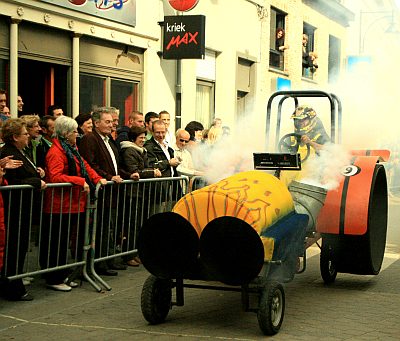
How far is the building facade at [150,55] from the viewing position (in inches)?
472

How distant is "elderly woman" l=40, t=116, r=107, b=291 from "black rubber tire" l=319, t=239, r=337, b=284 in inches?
92.2

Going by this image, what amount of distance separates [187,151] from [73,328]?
4628mm

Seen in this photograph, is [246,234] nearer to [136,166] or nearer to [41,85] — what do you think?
[136,166]

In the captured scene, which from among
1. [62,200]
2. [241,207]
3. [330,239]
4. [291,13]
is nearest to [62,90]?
[62,200]

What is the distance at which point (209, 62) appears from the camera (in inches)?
703

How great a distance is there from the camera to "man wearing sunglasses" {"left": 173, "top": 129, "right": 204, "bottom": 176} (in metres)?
10.3

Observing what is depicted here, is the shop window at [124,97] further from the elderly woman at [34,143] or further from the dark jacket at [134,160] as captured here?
the elderly woman at [34,143]

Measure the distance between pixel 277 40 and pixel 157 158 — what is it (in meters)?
13.1

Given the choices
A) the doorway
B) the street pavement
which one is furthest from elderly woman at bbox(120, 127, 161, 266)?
the doorway

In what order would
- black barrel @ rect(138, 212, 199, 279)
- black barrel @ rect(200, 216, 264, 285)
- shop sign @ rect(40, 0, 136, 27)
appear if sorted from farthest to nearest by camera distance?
1. shop sign @ rect(40, 0, 136, 27)
2. black barrel @ rect(138, 212, 199, 279)
3. black barrel @ rect(200, 216, 264, 285)

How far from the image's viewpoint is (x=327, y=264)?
Answer: 27.6ft

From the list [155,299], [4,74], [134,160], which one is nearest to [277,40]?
[4,74]

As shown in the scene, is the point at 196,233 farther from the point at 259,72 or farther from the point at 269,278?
the point at 259,72

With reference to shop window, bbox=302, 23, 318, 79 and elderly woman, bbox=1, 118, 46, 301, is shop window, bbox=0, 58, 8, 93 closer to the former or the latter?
elderly woman, bbox=1, 118, 46, 301
